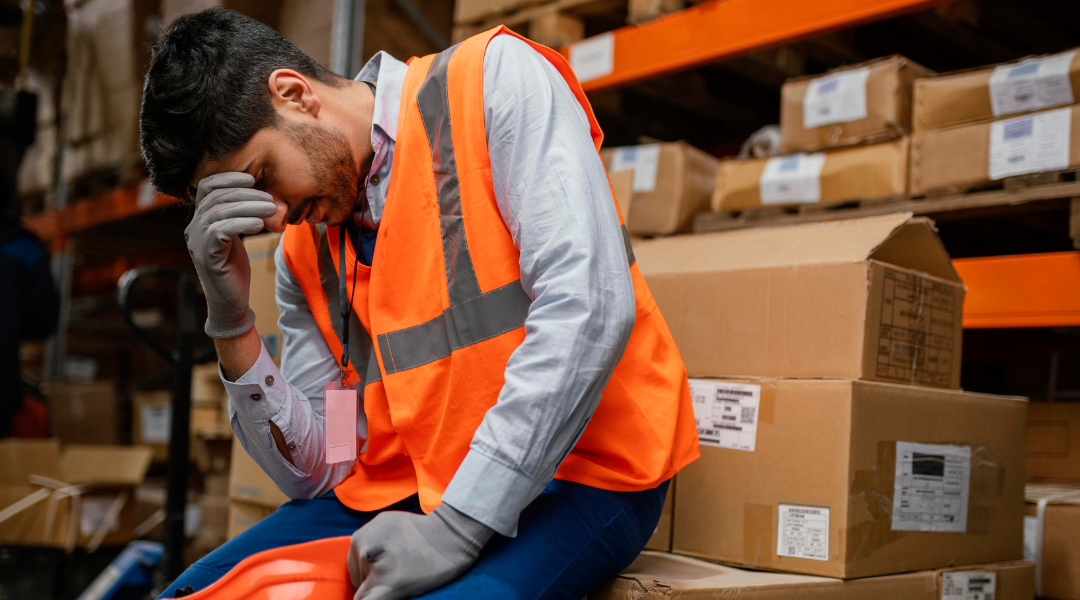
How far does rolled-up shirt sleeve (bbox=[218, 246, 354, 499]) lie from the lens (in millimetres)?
1404

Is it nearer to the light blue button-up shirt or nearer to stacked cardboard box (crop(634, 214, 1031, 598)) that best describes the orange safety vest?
the light blue button-up shirt

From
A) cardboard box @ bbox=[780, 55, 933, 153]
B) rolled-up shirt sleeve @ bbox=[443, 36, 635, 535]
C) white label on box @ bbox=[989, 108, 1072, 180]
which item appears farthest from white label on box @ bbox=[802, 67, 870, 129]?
rolled-up shirt sleeve @ bbox=[443, 36, 635, 535]

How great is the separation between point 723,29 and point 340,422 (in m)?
1.69

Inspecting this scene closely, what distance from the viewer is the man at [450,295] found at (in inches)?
39.9

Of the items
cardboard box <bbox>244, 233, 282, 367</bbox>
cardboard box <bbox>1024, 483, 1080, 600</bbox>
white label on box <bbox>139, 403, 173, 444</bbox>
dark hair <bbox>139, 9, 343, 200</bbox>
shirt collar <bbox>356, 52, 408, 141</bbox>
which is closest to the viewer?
dark hair <bbox>139, 9, 343, 200</bbox>

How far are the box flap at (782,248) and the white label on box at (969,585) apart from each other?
0.62 meters

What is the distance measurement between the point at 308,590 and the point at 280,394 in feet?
1.46

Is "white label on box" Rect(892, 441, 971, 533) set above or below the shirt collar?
below

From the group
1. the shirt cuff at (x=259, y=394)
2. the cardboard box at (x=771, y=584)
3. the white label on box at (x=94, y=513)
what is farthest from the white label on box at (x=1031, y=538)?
the white label on box at (x=94, y=513)

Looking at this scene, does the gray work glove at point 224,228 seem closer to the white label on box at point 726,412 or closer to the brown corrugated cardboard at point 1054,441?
the white label on box at point 726,412

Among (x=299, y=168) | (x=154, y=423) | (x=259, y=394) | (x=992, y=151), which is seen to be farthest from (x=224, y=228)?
(x=154, y=423)

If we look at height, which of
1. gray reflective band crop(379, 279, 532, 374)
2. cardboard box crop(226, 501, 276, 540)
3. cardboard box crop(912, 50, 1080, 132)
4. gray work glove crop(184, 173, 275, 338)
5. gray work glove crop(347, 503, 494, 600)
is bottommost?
cardboard box crop(226, 501, 276, 540)

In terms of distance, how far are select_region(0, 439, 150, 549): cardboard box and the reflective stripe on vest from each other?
236cm

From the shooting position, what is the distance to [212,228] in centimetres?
123
